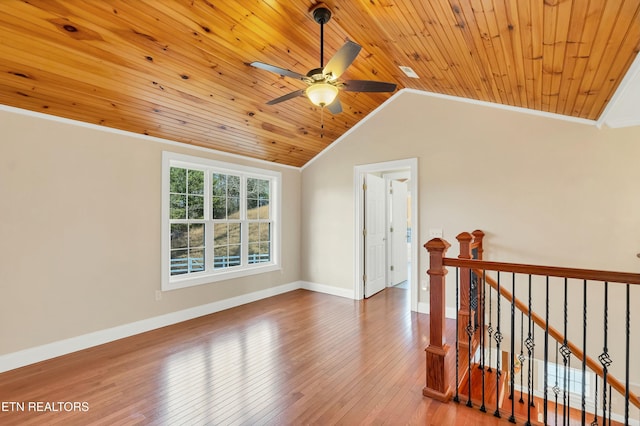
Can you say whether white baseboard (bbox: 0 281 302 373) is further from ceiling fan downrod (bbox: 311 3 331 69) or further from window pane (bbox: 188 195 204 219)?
ceiling fan downrod (bbox: 311 3 331 69)

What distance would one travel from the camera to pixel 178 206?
415 centimetres

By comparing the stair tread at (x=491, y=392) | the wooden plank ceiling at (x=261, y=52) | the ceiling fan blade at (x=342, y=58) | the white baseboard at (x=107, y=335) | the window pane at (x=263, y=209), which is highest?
the wooden plank ceiling at (x=261, y=52)

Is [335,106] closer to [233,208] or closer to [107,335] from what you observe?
[233,208]

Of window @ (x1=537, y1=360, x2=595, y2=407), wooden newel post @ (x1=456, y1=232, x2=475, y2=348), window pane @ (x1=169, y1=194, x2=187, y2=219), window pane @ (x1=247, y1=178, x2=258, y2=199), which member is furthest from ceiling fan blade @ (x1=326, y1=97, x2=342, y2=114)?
window @ (x1=537, y1=360, x2=595, y2=407)

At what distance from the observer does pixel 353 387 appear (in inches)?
99.0

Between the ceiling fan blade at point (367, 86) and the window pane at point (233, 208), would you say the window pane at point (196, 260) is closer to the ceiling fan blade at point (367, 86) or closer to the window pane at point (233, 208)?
the window pane at point (233, 208)

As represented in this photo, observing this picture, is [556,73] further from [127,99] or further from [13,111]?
[13,111]

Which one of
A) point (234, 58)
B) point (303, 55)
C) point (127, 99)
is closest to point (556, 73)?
point (303, 55)

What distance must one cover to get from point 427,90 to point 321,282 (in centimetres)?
354

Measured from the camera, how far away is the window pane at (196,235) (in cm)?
430

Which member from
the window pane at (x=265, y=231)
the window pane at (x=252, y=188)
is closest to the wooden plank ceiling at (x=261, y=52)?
the window pane at (x=252, y=188)

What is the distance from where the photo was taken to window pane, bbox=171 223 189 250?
4117 millimetres

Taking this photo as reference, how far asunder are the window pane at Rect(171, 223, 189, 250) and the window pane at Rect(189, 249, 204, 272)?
156mm

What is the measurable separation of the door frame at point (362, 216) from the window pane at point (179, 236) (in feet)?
8.52
